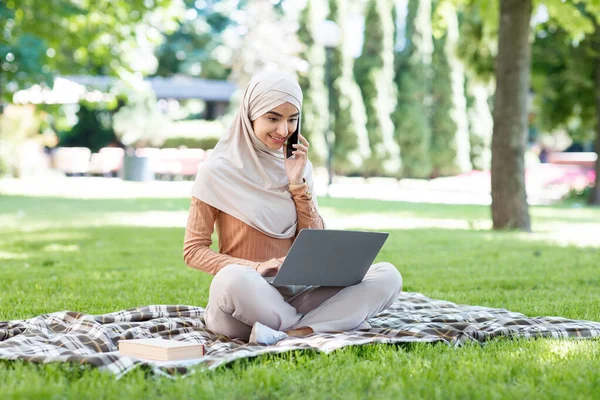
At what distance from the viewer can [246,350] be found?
11.1ft

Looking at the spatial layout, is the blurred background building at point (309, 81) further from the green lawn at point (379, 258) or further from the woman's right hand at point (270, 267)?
the woman's right hand at point (270, 267)

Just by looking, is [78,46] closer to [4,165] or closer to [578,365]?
[4,165]

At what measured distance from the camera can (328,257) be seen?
362 centimetres

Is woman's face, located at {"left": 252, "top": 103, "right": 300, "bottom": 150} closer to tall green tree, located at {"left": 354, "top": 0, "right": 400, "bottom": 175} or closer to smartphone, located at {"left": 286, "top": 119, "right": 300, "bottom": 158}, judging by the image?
smartphone, located at {"left": 286, "top": 119, "right": 300, "bottom": 158}

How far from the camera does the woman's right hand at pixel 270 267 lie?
370 cm

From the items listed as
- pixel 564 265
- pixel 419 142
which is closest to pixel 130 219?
pixel 564 265

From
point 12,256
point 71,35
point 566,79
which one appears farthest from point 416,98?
point 12,256

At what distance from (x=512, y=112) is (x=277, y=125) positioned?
694 cm

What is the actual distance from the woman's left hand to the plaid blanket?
2.39 ft

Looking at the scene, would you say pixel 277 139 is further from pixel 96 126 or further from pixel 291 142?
pixel 96 126

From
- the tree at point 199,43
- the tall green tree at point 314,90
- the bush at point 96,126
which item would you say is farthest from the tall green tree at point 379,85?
the tree at point 199,43

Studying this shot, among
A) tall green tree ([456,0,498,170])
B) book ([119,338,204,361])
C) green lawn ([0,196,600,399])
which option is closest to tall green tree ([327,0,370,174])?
tall green tree ([456,0,498,170])

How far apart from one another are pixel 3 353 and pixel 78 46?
40.9ft

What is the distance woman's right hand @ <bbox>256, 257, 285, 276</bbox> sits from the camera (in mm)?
3695
